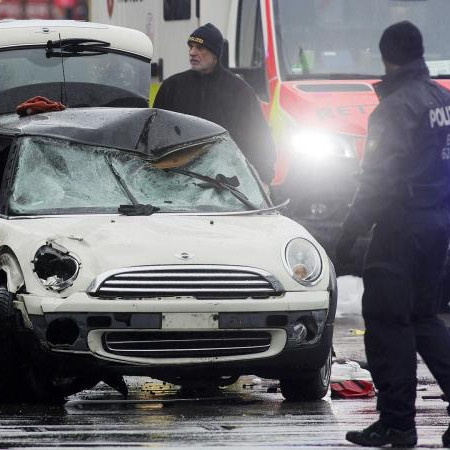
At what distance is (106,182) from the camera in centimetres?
1075

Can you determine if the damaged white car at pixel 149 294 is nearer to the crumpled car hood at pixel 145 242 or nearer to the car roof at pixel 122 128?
the crumpled car hood at pixel 145 242

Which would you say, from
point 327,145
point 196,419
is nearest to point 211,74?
point 327,145

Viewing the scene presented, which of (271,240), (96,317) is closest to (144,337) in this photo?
(96,317)

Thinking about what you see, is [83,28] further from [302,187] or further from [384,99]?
[384,99]

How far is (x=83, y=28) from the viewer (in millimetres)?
15359

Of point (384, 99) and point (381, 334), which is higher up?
point (384, 99)

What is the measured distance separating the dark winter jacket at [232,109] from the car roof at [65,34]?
216 cm

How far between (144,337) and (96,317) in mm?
275

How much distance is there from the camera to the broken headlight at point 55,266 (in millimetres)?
9633

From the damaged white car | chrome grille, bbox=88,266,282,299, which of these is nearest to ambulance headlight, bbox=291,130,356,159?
the damaged white car

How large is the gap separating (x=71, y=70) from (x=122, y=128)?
3.97 metres

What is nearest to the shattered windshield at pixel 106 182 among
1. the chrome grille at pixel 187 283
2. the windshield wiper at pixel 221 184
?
the windshield wiper at pixel 221 184

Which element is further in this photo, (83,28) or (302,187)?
(302,187)

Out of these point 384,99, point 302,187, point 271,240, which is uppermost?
point 384,99
